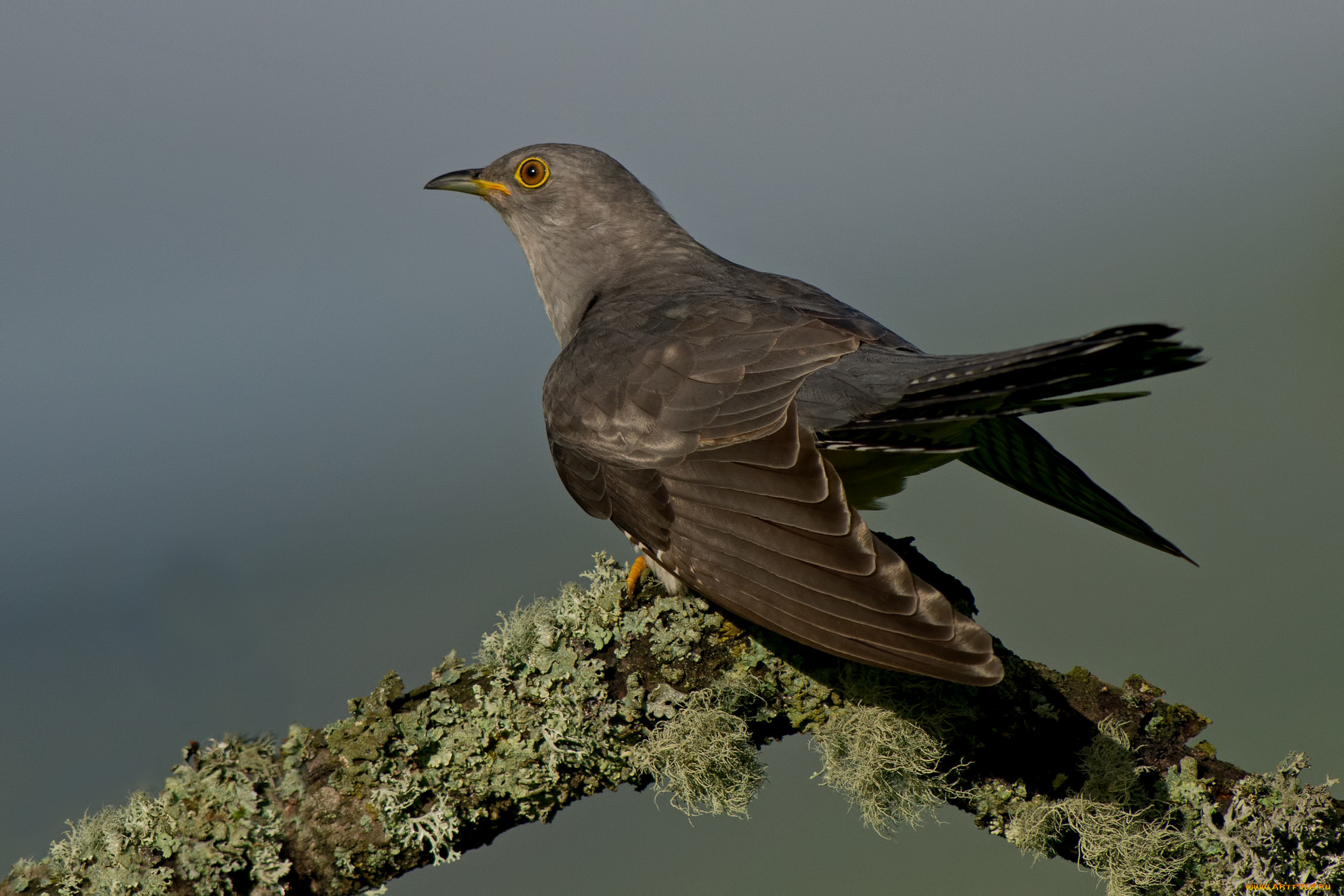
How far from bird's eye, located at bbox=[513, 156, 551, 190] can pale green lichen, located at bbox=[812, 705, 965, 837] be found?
3.29 meters

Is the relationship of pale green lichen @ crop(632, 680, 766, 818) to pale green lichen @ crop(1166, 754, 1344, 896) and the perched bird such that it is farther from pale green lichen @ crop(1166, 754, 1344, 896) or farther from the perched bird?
pale green lichen @ crop(1166, 754, 1344, 896)

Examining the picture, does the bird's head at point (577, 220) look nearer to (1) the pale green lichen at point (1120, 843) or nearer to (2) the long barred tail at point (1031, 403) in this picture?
(2) the long barred tail at point (1031, 403)

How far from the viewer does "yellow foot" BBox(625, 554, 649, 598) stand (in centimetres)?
302

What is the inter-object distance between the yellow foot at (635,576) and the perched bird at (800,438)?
54 mm

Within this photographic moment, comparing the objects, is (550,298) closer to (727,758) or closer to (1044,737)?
(727,758)

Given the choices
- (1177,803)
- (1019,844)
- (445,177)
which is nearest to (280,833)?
(1019,844)

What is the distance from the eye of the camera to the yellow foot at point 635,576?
302 cm

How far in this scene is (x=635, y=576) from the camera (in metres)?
3.12

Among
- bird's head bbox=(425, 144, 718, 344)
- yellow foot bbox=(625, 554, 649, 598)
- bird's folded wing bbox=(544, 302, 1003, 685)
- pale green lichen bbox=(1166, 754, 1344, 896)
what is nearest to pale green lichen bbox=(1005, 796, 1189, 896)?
pale green lichen bbox=(1166, 754, 1344, 896)

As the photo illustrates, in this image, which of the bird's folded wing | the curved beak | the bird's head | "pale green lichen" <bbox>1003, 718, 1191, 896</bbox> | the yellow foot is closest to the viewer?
the bird's folded wing

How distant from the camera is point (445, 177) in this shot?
525cm

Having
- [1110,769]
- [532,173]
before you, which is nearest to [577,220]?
[532,173]

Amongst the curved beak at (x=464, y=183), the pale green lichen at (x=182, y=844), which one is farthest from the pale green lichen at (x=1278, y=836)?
the curved beak at (x=464, y=183)

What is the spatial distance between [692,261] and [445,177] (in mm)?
1611
